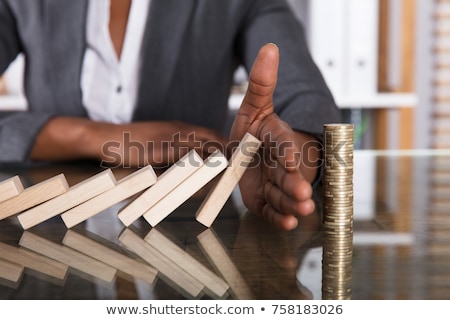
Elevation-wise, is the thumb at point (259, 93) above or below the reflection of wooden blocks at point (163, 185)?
above

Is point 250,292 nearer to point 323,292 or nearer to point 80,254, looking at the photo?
point 323,292

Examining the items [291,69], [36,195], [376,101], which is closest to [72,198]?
[36,195]

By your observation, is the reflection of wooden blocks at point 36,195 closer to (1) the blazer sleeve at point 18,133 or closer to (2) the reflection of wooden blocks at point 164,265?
(2) the reflection of wooden blocks at point 164,265

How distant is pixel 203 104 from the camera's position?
1.70 meters

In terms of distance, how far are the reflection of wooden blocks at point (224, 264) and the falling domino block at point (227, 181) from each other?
2cm

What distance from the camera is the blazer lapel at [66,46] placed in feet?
5.03

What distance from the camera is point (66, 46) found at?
5.12 feet

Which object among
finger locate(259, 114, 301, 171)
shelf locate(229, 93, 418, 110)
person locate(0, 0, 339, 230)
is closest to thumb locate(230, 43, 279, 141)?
finger locate(259, 114, 301, 171)

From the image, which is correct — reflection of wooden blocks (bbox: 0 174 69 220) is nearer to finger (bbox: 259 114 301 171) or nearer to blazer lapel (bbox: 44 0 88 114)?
finger (bbox: 259 114 301 171)

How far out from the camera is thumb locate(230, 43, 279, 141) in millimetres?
655

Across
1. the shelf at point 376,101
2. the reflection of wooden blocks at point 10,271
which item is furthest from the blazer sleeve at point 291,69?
the shelf at point 376,101

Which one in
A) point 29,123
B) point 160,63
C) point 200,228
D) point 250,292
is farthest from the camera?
point 160,63

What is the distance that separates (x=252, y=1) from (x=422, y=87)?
74.3 inches

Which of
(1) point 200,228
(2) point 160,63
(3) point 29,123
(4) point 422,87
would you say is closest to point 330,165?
(1) point 200,228
